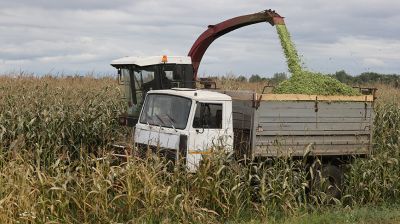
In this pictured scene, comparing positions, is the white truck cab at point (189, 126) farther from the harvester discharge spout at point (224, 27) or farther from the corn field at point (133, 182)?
the harvester discharge spout at point (224, 27)

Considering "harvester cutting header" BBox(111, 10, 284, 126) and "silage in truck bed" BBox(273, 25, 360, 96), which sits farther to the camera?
"harvester cutting header" BBox(111, 10, 284, 126)

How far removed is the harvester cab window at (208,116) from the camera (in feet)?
26.5

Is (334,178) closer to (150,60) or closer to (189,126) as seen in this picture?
(189,126)

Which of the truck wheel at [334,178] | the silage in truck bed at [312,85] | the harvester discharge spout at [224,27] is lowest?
the truck wheel at [334,178]

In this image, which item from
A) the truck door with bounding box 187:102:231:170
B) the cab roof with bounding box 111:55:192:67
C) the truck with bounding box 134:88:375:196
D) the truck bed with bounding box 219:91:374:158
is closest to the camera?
the truck door with bounding box 187:102:231:170

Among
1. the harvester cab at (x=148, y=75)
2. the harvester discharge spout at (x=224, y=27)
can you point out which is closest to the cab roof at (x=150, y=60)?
the harvester cab at (x=148, y=75)

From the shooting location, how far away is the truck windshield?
813cm

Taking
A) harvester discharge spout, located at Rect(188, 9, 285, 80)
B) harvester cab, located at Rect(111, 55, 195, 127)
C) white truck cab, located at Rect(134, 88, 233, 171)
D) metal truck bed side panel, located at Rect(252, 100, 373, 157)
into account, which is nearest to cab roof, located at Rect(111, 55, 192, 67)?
harvester cab, located at Rect(111, 55, 195, 127)

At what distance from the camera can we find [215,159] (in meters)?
7.49

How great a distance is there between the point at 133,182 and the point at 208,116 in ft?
6.42

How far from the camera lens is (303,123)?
28.7 ft

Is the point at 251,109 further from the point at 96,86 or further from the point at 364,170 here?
the point at 96,86

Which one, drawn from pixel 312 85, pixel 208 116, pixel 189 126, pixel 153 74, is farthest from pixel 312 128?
pixel 153 74

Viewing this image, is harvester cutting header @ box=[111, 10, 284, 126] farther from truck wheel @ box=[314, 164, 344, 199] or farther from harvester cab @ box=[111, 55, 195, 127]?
truck wheel @ box=[314, 164, 344, 199]
